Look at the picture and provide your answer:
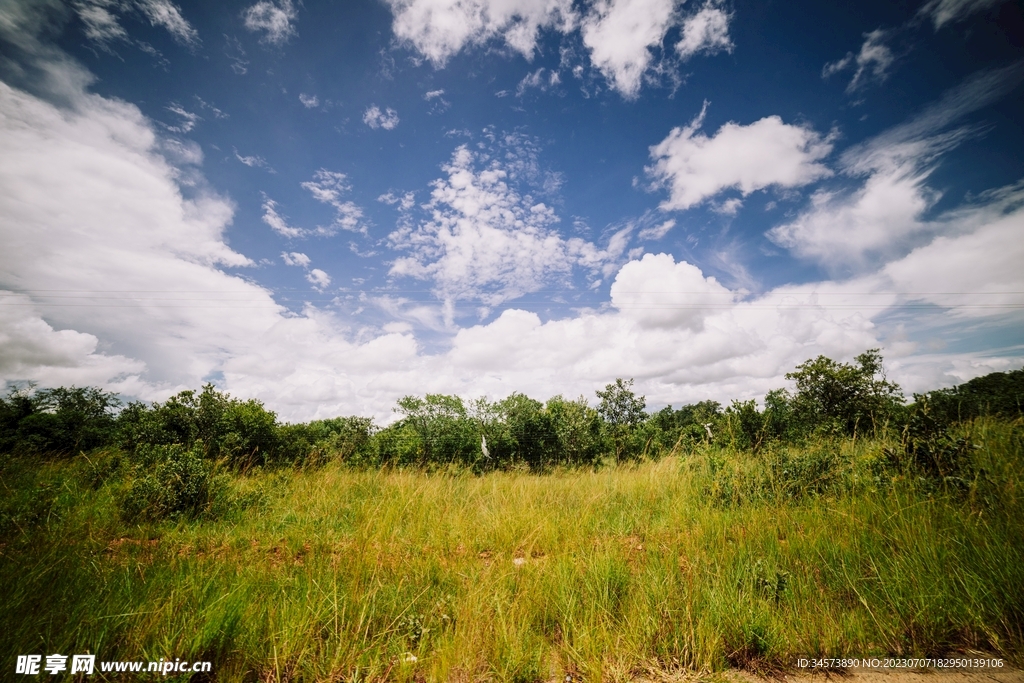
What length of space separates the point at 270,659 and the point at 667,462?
299 inches

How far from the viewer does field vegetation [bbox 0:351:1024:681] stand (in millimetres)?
2205

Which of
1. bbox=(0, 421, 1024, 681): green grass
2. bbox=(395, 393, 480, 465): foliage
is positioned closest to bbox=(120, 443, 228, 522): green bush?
bbox=(0, 421, 1024, 681): green grass

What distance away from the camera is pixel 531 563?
131 inches

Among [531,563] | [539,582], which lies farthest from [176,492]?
[539,582]

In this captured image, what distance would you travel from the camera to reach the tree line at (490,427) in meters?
7.37

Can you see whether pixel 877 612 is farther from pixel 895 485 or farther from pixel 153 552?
pixel 153 552

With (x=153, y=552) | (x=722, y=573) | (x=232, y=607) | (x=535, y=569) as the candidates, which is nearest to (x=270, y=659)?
(x=232, y=607)

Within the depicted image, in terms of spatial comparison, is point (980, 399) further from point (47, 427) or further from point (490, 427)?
point (47, 427)

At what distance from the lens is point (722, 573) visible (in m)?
3.07

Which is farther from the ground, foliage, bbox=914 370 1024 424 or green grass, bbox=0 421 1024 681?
foliage, bbox=914 370 1024 424

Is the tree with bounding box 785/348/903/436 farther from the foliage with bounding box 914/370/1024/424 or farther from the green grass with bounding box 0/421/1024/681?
the green grass with bounding box 0/421/1024/681

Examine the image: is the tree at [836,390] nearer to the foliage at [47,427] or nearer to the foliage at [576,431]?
the foliage at [576,431]

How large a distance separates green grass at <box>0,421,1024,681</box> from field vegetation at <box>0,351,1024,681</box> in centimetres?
2

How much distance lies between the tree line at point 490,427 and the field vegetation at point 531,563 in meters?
0.74
